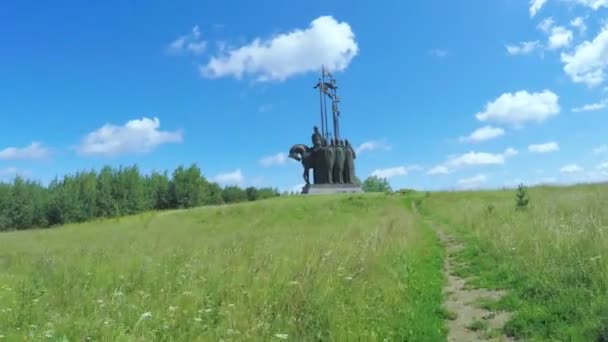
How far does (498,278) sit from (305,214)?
911 inches

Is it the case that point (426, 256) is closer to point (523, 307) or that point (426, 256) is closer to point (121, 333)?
point (523, 307)

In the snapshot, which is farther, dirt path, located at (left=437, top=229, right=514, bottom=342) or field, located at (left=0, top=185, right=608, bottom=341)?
dirt path, located at (left=437, top=229, right=514, bottom=342)

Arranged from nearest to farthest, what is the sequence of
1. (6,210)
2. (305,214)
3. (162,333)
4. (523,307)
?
(162,333), (523,307), (305,214), (6,210)

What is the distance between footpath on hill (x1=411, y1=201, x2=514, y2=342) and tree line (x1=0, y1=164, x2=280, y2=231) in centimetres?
7583

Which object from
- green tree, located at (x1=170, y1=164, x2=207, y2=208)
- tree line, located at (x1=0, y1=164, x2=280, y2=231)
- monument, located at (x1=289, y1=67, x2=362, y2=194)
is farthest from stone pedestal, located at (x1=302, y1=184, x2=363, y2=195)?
green tree, located at (x1=170, y1=164, x2=207, y2=208)

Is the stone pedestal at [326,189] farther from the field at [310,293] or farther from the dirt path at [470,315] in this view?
the dirt path at [470,315]

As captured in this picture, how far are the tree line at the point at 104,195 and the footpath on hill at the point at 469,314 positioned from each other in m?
75.8

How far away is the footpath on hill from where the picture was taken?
19.6ft

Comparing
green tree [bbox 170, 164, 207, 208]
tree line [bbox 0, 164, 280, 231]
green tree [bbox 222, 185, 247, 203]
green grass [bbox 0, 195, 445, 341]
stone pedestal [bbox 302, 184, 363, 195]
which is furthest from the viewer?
green tree [bbox 222, 185, 247, 203]

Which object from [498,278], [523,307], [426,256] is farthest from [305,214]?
[523,307]

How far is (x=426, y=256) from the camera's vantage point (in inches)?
476

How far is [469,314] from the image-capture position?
6.93 m

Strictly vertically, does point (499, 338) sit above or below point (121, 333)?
below

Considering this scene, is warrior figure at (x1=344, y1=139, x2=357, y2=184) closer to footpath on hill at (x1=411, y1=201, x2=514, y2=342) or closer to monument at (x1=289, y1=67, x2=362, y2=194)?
monument at (x1=289, y1=67, x2=362, y2=194)
